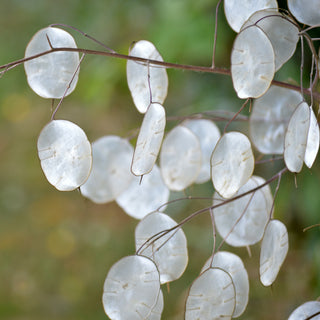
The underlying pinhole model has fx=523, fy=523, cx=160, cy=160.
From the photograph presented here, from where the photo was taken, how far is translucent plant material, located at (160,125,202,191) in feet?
1.61

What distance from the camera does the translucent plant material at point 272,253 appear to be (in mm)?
406

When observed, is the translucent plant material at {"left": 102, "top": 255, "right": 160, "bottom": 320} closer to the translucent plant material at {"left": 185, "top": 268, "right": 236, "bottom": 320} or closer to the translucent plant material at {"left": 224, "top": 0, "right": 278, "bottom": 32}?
the translucent plant material at {"left": 185, "top": 268, "right": 236, "bottom": 320}

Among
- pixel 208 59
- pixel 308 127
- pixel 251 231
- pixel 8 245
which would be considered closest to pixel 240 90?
pixel 308 127

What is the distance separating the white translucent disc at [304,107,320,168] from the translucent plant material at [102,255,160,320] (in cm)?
14

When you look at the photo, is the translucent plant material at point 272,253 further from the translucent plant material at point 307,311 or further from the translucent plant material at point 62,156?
the translucent plant material at point 62,156

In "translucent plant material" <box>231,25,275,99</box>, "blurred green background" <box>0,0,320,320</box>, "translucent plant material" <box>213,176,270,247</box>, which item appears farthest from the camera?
"blurred green background" <box>0,0,320,320</box>

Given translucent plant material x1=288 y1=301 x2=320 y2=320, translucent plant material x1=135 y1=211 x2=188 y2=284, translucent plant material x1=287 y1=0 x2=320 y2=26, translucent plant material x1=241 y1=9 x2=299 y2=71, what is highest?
translucent plant material x1=287 y1=0 x2=320 y2=26

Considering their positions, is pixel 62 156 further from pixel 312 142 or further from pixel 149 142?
pixel 312 142

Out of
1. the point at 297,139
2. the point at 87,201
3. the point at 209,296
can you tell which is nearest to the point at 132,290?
the point at 209,296

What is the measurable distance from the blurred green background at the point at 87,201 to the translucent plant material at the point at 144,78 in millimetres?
632

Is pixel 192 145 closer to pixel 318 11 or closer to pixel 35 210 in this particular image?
pixel 318 11

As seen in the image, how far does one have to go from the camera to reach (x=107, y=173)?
0.49 meters

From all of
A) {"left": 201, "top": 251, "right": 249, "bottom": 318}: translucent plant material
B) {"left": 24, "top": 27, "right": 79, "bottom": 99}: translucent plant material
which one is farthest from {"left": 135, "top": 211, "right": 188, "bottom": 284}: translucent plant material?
{"left": 24, "top": 27, "right": 79, "bottom": 99}: translucent plant material

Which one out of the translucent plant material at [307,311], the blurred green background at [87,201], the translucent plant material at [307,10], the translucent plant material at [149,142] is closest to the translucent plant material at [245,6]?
the translucent plant material at [307,10]
